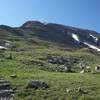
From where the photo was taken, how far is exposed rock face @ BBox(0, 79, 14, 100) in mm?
35125

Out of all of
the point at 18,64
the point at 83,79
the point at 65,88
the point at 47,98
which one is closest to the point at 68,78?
the point at 83,79

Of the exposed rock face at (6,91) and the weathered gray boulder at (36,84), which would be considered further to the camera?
the weathered gray boulder at (36,84)

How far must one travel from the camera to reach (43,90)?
3588 centimetres

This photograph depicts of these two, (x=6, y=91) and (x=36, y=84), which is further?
(x=36, y=84)

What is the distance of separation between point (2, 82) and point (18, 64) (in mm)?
13518

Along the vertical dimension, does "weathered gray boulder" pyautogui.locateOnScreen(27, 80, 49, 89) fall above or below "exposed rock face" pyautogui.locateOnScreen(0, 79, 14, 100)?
above

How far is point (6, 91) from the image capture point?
118ft

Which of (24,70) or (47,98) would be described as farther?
(24,70)

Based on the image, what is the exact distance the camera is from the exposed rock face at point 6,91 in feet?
115

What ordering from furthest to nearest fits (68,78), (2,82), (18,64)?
1. (18,64)
2. (68,78)
3. (2,82)

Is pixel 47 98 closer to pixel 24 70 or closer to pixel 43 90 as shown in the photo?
pixel 43 90

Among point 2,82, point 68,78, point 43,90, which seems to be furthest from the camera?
point 68,78

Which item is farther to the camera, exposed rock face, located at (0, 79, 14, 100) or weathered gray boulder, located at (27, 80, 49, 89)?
weathered gray boulder, located at (27, 80, 49, 89)

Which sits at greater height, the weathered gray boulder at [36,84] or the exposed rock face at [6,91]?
the weathered gray boulder at [36,84]
